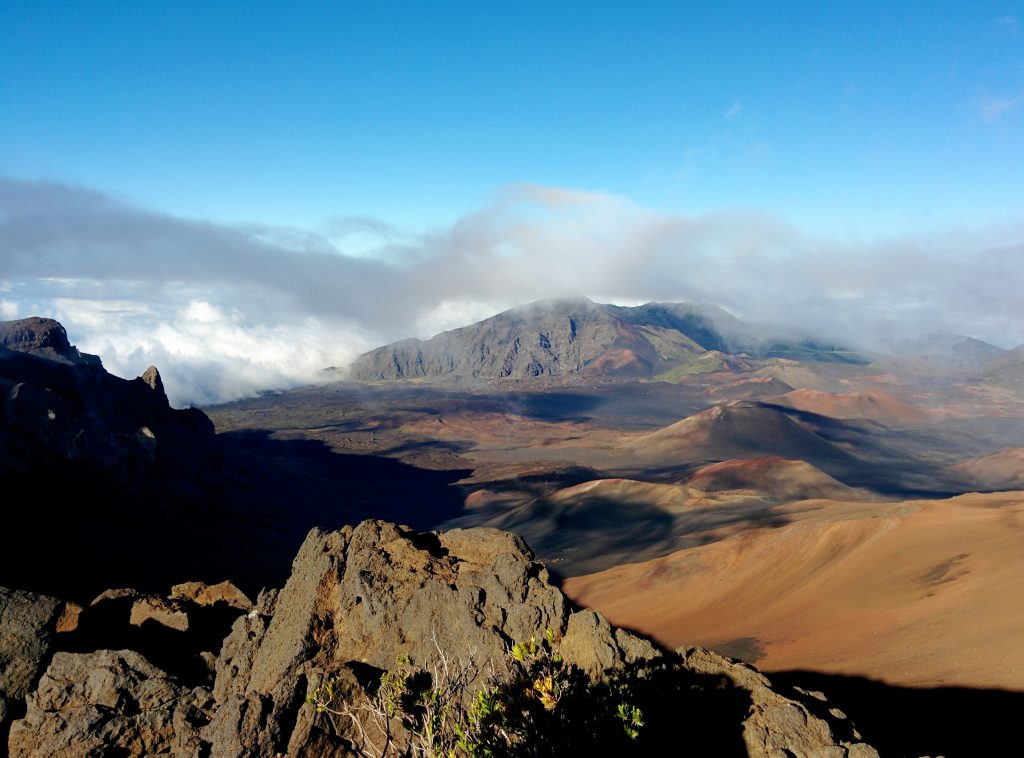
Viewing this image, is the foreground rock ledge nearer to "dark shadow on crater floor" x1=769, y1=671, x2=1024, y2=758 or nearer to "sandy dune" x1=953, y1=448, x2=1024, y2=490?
"dark shadow on crater floor" x1=769, y1=671, x2=1024, y2=758

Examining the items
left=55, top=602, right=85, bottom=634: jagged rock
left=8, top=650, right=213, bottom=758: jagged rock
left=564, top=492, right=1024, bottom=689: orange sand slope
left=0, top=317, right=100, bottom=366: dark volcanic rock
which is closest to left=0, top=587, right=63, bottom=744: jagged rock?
left=8, top=650, right=213, bottom=758: jagged rock

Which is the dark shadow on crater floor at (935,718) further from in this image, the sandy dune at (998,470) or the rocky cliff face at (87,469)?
the sandy dune at (998,470)

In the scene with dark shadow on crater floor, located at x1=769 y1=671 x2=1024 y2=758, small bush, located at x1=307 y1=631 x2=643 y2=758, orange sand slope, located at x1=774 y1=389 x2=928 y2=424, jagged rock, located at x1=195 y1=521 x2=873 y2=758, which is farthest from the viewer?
orange sand slope, located at x1=774 y1=389 x2=928 y2=424

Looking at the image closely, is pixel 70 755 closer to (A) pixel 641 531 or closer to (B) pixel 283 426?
(A) pixel 641 531

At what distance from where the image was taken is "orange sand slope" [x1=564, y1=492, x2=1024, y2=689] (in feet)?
56.5

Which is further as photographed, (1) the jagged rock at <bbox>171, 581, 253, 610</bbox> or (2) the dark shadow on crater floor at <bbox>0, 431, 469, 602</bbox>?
(2) the dark shadow on crater floor at <bbox>0, 431, 469, 602</bbox>

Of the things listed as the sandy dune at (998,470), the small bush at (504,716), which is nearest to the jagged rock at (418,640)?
the small bush at (504,716)

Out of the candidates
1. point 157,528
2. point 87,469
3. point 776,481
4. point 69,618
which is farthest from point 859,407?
point 69,618

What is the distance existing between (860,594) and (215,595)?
70.4 ft

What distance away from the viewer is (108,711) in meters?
9.08

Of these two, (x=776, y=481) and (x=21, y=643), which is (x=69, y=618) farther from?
(x=776, y=481)

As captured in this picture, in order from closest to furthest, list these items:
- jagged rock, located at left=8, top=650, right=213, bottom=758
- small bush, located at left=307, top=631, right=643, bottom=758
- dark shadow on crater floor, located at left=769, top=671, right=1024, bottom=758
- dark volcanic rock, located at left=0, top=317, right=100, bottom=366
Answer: small bush, located at left=307, top=631, right=643, bottom=758
jagged rock, located at left=8, top=650, right=213, bottom=758
dark shadow on crater floor, located at left=769, top=671, right=1024, bottom=758
dark volcanic rock, located at left=0, top=317, right=100, bottom=366

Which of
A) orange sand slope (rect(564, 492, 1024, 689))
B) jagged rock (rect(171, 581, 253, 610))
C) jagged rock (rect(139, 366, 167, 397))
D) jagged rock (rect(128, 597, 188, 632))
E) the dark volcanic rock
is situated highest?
the dark volcanic rock

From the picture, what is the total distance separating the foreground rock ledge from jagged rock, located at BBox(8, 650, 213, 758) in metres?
0.02
